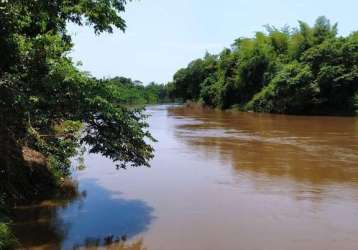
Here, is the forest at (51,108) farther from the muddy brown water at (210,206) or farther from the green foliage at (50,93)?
the muddy brown water at (210,206)

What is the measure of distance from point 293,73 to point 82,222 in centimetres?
3662

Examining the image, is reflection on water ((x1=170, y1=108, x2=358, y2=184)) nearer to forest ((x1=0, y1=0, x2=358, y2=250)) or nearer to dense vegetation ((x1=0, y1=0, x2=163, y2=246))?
forest ((x1=0, y1=0, x2=358, y2=250))

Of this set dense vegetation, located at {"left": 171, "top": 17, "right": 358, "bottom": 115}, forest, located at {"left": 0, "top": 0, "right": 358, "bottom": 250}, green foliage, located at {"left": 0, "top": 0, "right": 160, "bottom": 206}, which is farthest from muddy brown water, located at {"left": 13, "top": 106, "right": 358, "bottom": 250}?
dense vegetation, located at {"left": 171, "top": 17, "right": 358, "bottom": 115}

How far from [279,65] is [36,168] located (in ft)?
133

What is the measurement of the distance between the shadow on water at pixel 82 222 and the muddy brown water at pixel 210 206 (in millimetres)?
16

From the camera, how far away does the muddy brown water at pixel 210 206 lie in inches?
315

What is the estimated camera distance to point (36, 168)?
10.3 m

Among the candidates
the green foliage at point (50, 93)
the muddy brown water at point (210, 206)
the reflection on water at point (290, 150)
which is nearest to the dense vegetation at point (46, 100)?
the green foliage at point (50, 93)

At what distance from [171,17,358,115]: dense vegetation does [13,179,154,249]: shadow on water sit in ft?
106

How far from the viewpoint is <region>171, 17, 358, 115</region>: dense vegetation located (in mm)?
41031

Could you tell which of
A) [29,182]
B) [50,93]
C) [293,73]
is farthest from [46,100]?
[293,73]

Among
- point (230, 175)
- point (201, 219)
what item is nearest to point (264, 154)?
point (230, 175)

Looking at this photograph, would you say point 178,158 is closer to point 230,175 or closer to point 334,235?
point 230,175

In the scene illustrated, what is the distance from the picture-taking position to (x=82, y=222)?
8.95m
